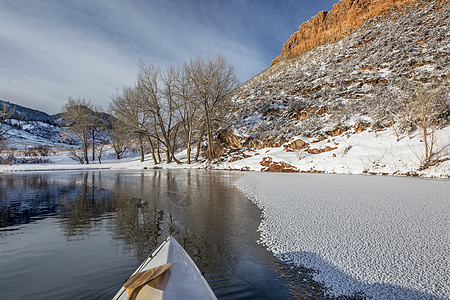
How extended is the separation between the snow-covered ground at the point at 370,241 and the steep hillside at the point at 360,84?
12891 mm

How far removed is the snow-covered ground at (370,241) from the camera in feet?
8.23

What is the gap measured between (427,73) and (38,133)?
9591 cm

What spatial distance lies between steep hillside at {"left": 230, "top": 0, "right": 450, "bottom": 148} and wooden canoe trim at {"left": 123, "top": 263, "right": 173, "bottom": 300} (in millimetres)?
18147

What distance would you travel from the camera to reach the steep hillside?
19828 mm

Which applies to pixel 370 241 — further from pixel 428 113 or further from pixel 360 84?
pixel 360 84

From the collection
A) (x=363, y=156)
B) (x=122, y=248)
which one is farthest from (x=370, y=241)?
(x=363, y=156)

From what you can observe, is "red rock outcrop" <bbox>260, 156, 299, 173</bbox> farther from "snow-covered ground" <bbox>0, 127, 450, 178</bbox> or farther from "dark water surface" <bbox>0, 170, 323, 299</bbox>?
"dark water surface" <bbox>0, 170, 323, 299</bbox>

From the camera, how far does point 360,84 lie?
26.3 metres

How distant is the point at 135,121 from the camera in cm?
2708

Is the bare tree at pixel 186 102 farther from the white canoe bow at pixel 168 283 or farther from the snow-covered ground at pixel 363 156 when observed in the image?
the white canoe bow at pixel 168 283

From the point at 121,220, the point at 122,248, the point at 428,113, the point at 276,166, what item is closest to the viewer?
the point at 122,248

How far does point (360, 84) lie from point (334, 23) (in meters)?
35.4

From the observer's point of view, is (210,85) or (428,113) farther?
(210,85)

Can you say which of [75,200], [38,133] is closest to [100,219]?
[75,200]
